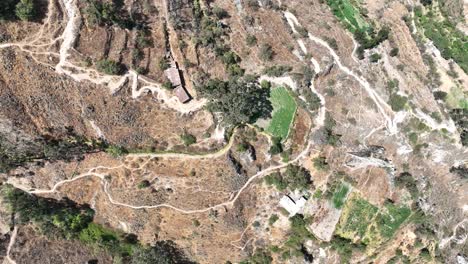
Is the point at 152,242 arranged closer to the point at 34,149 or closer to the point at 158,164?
the point at 158,164

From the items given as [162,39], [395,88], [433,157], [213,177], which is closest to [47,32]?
[162,39]

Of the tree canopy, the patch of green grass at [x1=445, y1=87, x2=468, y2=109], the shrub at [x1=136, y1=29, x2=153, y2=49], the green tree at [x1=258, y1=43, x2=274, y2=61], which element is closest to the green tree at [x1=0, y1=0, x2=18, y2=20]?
the shrub at [x1=136, y1=29, x2=153, y2=49]

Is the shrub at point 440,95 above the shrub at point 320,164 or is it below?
above

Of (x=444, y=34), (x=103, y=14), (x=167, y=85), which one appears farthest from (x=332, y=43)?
(x=103, y=14)

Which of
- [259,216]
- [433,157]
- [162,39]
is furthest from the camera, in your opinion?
[433,157]

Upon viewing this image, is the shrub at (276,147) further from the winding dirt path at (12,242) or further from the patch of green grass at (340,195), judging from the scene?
the winding dirt path at (12,242)

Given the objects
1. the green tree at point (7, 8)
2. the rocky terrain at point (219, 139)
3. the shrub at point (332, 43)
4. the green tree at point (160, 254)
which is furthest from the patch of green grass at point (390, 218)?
the green tree at point (7, 8)
